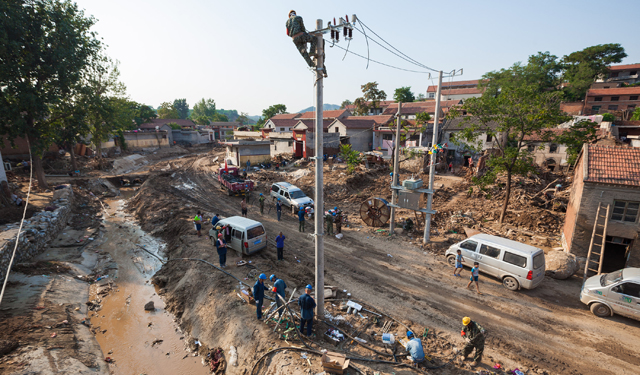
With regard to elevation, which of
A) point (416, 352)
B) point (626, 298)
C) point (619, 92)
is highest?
point (619, 92)

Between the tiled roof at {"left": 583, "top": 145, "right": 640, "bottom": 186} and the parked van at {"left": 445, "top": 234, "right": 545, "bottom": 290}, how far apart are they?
479 cm

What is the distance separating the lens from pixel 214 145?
2766 inches

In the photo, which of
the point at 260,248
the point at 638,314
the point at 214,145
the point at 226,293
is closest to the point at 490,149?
the point at 638,314

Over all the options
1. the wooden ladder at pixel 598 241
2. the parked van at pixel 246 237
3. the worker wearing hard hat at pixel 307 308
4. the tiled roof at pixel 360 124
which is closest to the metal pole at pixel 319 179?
the worker wearing hard hat at pixel 307 308

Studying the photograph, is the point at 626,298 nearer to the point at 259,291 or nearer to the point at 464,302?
the point at 464,302

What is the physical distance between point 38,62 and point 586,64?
82890 millimetres

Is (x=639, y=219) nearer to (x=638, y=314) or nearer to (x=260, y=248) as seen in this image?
(x=638, y=314)

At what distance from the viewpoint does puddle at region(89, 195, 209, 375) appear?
30.0 feet

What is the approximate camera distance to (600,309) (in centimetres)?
988

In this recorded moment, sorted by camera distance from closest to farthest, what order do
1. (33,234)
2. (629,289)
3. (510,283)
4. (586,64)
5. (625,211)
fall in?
(629,289) < (510,283) < (625,211) < (33,234) < (586,64)

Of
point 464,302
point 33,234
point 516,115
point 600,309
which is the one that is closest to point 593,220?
point 600,309

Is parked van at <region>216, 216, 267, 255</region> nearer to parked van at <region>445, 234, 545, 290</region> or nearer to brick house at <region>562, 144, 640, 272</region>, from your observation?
parked van at <region>445, 234, 545, 290</region>

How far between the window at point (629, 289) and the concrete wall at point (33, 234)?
77.1 ft

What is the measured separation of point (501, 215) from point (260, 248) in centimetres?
1543
